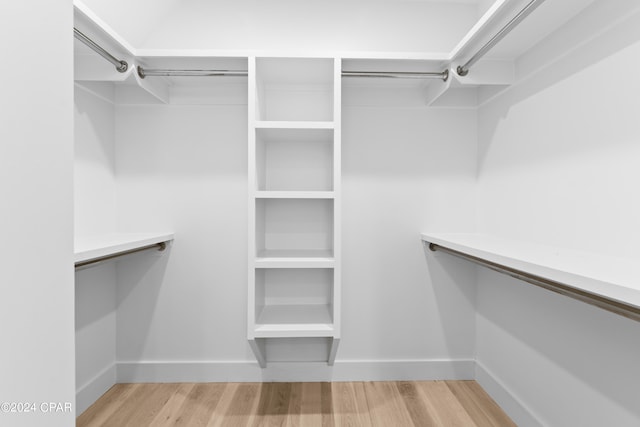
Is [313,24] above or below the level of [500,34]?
above

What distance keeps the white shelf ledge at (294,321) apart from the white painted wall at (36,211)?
1031 mm

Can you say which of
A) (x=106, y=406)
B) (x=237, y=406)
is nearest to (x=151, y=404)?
(x=106, y=406)

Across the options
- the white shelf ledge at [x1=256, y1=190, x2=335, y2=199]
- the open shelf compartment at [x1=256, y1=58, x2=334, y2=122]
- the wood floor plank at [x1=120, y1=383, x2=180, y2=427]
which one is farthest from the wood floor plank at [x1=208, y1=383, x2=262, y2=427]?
the open shelf compartment at [x1=256, y1=58, x2=334, y2=122]

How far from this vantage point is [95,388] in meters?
1.72

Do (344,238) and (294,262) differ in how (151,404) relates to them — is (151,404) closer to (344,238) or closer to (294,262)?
(294,262)

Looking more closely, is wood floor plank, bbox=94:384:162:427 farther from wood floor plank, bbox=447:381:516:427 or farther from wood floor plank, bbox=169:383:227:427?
wood floor plank, bbox=447:381:516:427

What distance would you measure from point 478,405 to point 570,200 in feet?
3.54

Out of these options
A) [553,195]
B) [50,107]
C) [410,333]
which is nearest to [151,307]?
[410,333]

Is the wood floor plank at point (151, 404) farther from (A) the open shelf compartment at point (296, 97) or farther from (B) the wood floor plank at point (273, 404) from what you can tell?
(A) the open shelf compartment at point (296, 97)

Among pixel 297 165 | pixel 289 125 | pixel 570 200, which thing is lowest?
pixel 570 200

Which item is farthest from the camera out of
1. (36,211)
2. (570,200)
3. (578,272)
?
(570,200)

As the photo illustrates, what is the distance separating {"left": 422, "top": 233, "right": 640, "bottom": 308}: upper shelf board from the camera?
0.70 meters

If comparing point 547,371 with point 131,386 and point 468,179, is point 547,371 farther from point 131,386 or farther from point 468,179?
point 131,386

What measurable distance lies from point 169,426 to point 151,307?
63 centimetres
